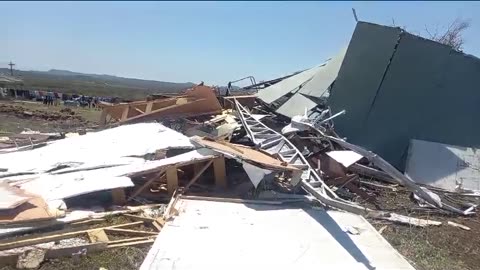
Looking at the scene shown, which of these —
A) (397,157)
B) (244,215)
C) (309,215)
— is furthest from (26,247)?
(397,157)

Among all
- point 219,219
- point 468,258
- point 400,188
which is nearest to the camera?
point 468,258

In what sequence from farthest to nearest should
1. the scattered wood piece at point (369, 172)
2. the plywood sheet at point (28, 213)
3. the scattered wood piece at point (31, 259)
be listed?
1. the scattered wood piece at point (369, 172)
2. the plywood sheet at point (28, 213)
3. the scattered wood piece at point (31, 259)

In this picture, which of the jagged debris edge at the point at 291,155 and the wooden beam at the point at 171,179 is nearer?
the jagged debris edge at the point at 291,155

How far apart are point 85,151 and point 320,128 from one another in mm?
5124

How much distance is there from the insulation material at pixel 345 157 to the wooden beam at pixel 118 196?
3.92 m

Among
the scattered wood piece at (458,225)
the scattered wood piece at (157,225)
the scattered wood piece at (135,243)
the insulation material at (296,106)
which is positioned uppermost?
the insulation material at (296,106)

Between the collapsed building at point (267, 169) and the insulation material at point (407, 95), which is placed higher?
the insulation material at point (407, 95)

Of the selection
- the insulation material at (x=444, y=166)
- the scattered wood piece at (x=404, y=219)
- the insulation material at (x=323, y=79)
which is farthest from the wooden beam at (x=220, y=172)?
the insulation material at (x=323, y=79)

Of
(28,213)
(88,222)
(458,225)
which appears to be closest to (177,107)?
(88,222)

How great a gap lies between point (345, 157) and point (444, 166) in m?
2.54

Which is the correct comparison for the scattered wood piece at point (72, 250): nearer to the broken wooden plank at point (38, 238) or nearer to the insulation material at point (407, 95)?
the broken wooden plank at point (38, 238)

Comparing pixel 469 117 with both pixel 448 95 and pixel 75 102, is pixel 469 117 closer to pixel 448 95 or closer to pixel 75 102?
pixel 448 95

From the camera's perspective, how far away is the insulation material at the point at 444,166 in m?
9.00

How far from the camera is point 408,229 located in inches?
264
